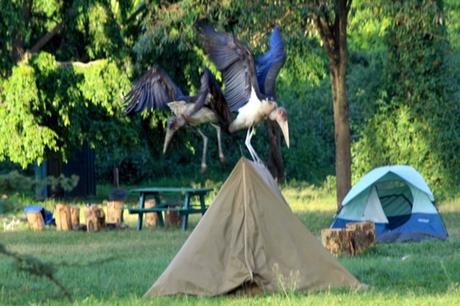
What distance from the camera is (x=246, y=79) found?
12008 mm

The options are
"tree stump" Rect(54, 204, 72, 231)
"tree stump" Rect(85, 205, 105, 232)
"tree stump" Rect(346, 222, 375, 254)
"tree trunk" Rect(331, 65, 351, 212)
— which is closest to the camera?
"tree stump" Rect(346, 222, 375, 254)

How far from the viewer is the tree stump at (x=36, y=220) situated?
21062 mm

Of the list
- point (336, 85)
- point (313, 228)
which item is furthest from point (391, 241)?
point (336, 85)

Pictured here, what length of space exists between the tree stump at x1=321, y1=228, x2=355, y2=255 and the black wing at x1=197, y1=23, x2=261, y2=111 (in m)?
3.63

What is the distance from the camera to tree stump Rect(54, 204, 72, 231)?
20.9 m

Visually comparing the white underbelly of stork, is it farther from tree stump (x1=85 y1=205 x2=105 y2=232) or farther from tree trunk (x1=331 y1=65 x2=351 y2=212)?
tree trunk (x1=331 y1=65 x2=351 y2=212)

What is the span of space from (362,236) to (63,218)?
7.00 meters

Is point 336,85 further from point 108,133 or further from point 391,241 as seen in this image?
point 108,133

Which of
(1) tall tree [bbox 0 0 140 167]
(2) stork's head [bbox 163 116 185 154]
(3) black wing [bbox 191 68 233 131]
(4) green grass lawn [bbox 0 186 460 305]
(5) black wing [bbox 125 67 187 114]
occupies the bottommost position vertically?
(4) green grass lawn [bbox 0 186 460 305]

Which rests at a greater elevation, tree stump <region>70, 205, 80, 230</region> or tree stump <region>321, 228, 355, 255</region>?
tree stump <region>70, 205, 80, 230</region>

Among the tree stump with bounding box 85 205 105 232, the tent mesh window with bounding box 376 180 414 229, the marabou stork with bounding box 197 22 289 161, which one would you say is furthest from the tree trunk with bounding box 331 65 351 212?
the marabou stork with bounding box 197 22 289 161

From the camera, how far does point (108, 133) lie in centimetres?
2786

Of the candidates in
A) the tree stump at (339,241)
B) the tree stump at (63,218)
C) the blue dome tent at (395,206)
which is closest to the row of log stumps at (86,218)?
the tree stump at (63,218)

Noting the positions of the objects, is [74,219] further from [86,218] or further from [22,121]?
[22,121]
